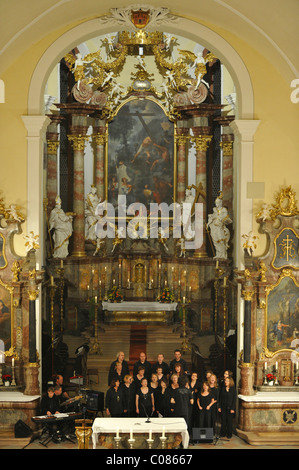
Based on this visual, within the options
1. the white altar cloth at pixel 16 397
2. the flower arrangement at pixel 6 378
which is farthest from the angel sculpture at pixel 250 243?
the flower arrangement at pixel 6 378

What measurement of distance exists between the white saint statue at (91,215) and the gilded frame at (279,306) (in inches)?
314

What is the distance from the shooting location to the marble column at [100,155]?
2220cm

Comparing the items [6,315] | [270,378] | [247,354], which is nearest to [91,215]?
[6,315]

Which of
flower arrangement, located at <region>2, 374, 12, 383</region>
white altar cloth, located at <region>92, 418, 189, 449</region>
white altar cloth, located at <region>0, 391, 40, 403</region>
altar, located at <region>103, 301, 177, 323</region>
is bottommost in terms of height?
white altar cloth, located at <region>0, 391, 40, 403</region>

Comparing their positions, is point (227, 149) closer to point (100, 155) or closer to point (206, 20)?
point (100, 155)

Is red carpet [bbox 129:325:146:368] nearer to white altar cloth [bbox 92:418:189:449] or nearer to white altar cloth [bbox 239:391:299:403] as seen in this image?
white altar cloth [bbox 239:391:299:403]

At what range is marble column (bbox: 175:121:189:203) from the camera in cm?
2222

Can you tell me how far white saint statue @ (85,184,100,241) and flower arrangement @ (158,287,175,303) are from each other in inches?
102

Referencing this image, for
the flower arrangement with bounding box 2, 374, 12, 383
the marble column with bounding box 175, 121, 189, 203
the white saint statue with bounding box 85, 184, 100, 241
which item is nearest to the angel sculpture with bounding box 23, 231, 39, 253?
the flower arrangement with bounding box 2, 374, 12, 383

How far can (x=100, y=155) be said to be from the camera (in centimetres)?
2234

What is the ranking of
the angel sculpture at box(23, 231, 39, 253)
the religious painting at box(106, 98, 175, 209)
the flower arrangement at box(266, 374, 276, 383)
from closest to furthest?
the flower arrangement at box(266, 374, 276, 383) < the angel sculpture at box(23, 231, 39, 253) < the religious painting at box(106, 98, 175, 209)

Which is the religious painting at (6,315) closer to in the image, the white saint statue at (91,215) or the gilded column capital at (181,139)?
the white saint statue at (91,215)

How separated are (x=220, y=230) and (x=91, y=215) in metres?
4.12

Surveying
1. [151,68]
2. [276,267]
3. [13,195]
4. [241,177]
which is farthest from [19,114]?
[151,68]
